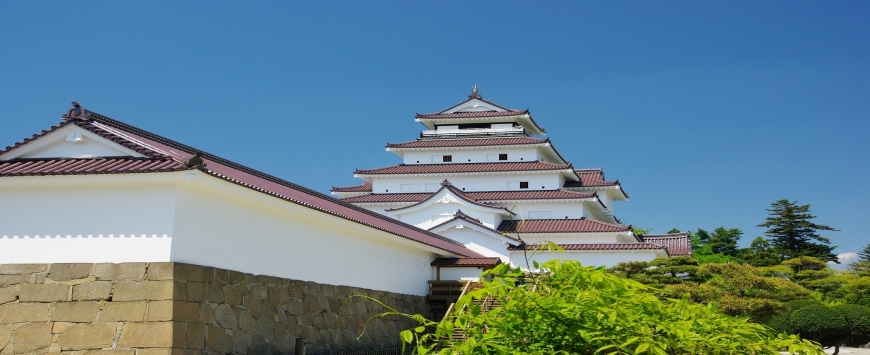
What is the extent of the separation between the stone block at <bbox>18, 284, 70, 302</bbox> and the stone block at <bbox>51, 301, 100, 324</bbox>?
11 cm

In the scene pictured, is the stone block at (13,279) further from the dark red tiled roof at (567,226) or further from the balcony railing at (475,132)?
the balcony railing at (475,132)

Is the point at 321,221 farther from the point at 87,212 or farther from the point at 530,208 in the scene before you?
the point at 530,208

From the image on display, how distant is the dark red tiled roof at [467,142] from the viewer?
108 feet

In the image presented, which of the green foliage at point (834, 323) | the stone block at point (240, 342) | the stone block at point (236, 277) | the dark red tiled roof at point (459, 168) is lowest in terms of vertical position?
the stone block at point (240, 342)

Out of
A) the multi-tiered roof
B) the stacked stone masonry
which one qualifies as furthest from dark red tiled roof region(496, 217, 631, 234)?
the stacked stone masonry

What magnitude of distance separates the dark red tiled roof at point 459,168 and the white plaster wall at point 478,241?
244 inches

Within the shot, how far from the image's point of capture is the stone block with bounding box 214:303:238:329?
409 inches

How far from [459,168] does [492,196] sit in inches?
87.4

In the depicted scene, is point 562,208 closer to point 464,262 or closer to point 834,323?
point 464,262

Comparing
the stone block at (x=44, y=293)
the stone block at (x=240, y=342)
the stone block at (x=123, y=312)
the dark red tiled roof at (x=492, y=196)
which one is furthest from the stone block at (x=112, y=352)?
the dark red tiled roof at (x=492, y=196)

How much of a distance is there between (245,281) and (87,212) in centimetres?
250

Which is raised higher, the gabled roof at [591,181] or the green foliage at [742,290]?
the gabled roof at [591,181]

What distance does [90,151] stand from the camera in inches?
420

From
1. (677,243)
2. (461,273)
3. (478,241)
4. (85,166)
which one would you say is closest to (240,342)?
(85,166)
